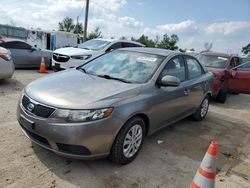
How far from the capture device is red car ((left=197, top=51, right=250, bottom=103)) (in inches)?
320

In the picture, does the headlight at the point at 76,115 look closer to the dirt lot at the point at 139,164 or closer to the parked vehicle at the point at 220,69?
the dirt lot at the point at 139,164

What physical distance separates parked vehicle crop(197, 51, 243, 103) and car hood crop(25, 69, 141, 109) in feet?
16.7

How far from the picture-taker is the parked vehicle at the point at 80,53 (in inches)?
378

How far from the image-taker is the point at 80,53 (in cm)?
977

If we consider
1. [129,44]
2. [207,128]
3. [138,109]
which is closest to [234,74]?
[207,128]

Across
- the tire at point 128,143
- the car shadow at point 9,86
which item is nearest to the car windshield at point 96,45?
the car shadow at point 9,86

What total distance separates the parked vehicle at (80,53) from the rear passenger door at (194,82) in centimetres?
430

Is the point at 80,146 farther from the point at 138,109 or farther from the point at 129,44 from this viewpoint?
the point at 129,44

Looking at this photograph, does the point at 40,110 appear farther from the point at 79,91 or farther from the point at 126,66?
the point at 126,66

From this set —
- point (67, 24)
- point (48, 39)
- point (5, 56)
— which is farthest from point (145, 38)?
point (5, 56)

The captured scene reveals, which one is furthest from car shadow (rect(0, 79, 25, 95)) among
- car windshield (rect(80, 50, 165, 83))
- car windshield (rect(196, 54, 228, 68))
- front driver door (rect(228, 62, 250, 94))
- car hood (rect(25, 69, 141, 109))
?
front driver door (rect(228, 62, 250, 94))

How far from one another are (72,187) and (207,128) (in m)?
3.70

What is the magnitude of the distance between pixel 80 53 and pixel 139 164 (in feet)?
22.6

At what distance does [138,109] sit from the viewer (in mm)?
3488
